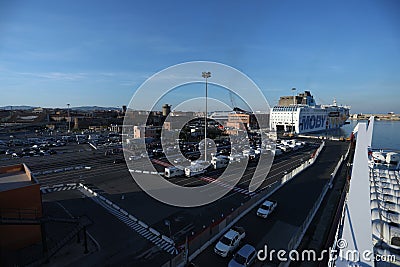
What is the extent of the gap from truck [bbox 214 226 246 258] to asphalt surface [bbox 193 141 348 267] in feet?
0.36

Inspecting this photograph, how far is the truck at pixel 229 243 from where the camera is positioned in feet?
13.2

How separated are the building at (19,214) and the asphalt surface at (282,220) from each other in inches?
147

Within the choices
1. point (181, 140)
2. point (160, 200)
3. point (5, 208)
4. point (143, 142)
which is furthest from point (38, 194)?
point (181, 140)

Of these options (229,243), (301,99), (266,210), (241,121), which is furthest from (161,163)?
(301,99)

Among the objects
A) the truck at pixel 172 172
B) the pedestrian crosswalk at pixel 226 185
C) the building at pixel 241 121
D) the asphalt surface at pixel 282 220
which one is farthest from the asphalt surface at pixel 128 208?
the building at pixel 241 121

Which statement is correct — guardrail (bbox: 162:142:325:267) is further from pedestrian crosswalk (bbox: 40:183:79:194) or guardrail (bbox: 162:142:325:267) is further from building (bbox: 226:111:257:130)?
building (bbox: 226:111:257:130)

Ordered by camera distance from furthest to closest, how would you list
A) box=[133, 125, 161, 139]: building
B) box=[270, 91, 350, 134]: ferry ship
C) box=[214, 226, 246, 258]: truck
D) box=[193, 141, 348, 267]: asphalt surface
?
box=[270, 91, 350, 134]: ferry ship → box=[133, 125, 161, 139]: building → box=[193, 141, 348, 267]: asphalt surface → box=[214, 226, 246, 258]: truck

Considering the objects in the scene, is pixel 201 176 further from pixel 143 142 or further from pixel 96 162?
pixel 143 142

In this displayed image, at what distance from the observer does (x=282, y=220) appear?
529 centimetres

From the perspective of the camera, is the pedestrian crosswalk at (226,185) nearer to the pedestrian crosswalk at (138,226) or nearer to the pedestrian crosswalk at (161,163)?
the pedestrian crosswalk at (161,163)

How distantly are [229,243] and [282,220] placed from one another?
194 centimetres

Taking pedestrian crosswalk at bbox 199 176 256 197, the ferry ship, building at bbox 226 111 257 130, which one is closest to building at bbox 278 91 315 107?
the ferry ship

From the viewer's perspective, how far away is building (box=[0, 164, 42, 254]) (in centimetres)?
423

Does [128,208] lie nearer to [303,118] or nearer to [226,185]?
[226,185]
